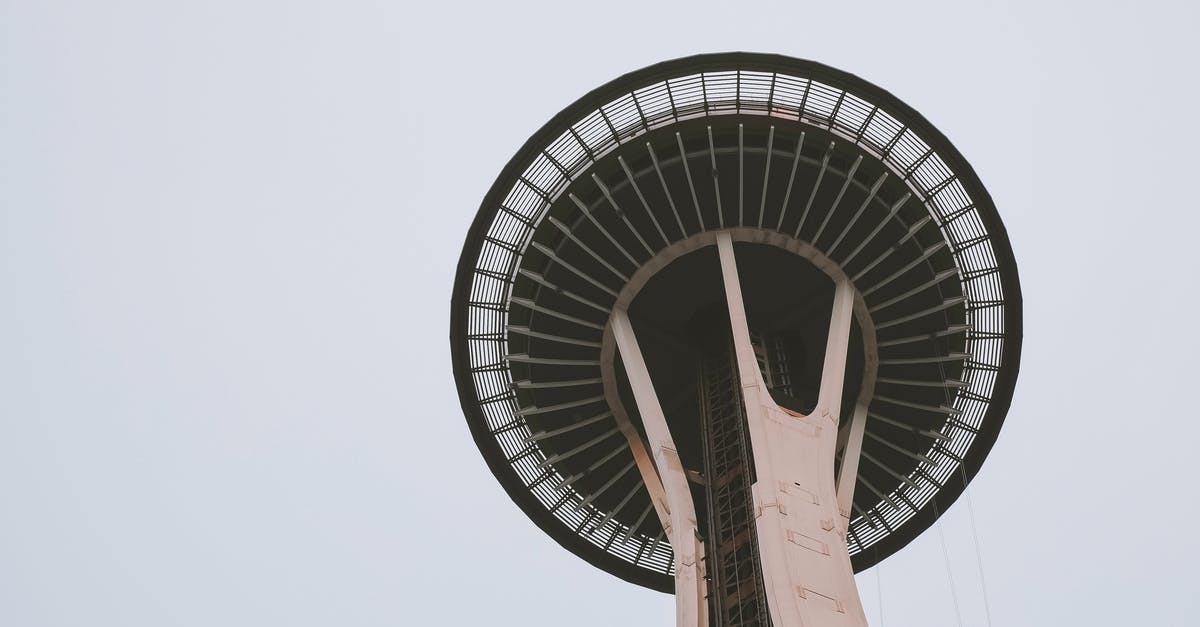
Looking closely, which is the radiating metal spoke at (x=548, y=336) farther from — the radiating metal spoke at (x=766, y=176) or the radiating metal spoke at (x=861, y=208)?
the radiating metal spoke at (x=861, y=208)

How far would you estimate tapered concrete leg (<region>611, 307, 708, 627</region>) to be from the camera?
87.5 ft

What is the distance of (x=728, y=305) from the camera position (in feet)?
99.1

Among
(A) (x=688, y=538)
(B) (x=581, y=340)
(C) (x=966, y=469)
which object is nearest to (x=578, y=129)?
(B) (x=581, y=340)

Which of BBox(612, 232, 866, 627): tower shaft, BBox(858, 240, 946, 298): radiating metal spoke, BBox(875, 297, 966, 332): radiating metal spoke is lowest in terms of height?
BBox(612, 232, 866, 627): tower shaft

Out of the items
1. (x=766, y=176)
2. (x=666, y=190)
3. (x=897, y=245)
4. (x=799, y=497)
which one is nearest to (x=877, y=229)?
(x=897, y=245)

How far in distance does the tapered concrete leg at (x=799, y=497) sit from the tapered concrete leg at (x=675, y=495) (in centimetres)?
253

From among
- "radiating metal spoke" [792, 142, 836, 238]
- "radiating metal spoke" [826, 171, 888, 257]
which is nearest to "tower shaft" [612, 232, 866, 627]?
"radiating metal spoke" [826, 171, 888, 257]

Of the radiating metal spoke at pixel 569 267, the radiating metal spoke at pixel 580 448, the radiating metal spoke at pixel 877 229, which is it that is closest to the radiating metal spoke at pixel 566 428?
the radiating metal spoke at pixel 580 448

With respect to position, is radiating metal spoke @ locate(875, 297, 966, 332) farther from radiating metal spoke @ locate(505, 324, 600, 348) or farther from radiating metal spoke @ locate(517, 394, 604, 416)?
radiating metal spoke @ locate(517, 394, 604, 416)

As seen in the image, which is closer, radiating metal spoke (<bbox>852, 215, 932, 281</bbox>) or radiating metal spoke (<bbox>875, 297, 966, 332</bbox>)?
radiating metal spoke (<bbox>852, 215, 932, 281</bbox>)

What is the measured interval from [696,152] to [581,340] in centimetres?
611

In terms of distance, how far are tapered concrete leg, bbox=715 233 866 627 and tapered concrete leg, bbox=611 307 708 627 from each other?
253 cm

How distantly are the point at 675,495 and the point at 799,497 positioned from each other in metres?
3.70

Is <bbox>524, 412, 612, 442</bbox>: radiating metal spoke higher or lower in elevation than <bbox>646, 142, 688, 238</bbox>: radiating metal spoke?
lower
